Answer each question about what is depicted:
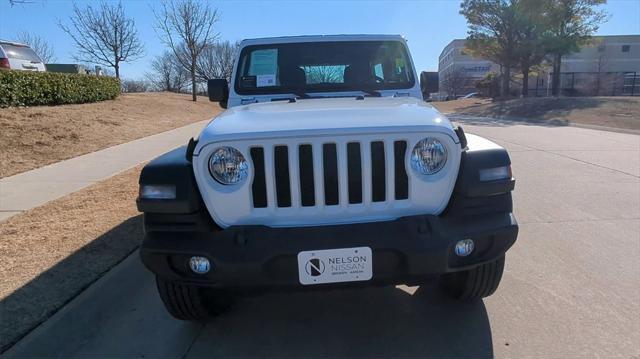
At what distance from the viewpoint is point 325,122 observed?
2.67 m

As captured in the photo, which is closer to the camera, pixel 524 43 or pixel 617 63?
pixel 524 43

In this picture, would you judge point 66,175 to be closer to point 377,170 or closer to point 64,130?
point 64,130

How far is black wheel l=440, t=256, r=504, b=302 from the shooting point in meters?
2.98

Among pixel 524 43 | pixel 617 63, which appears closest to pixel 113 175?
pixel 524 43

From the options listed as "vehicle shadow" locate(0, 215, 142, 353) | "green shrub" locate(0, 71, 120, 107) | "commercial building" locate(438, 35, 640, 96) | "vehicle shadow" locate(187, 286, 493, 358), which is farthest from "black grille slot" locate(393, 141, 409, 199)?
"commercial building" locate(438, 35, 640, 96)

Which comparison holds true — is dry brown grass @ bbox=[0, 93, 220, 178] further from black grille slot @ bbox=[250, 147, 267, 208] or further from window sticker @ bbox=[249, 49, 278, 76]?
black grille slot @ bbox=[250, 147, 267, 208]

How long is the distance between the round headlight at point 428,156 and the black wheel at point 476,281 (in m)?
0.69

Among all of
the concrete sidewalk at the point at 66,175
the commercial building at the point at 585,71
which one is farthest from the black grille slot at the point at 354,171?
the commercial building at the point at 585,71

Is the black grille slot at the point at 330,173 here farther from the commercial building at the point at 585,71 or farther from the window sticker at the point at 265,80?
the commercial building at the point at 585,71

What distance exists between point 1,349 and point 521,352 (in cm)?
299

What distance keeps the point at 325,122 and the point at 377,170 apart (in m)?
0.38

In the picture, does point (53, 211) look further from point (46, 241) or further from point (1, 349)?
point (1, 349)

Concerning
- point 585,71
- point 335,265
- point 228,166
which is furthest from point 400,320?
point 585,71

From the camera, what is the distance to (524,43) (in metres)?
30.7
